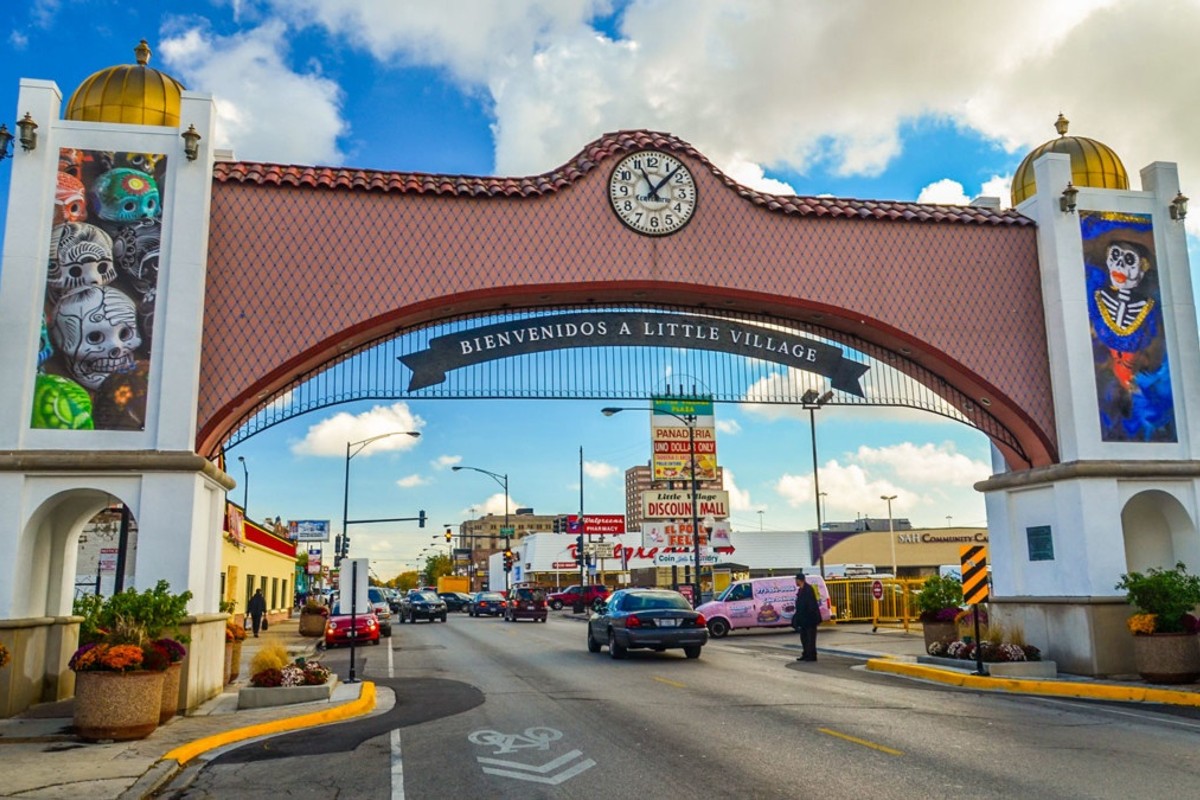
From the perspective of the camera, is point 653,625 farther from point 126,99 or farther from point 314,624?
point 314,624

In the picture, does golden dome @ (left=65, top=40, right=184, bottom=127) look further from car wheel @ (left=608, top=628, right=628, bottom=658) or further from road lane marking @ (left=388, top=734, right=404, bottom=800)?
car wheel @ (left=608, top=628, right=628, bottom=658)

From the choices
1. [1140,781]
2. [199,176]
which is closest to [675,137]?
[199,176]

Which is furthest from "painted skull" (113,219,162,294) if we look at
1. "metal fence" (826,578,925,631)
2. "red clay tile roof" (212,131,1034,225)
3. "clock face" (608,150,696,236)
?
"metal fence" (826,578,925,631)

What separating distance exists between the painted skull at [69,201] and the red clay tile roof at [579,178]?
204 cm

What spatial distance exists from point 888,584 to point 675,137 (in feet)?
80.6

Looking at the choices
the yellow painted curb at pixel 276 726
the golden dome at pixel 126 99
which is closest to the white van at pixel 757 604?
the yellow painted curb at pixel 276 726

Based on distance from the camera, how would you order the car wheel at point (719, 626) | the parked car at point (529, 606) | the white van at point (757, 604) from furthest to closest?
the parked car at point (529, 606) → the white van at point (757, 604) → the car wheel at point (719, 626)

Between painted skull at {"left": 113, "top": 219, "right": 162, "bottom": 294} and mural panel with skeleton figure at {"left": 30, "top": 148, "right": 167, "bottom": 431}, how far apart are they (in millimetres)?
14

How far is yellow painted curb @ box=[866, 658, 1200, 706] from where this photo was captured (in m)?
14.2

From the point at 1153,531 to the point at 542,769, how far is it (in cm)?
1479

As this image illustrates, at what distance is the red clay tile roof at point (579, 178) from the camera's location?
53.8 feet

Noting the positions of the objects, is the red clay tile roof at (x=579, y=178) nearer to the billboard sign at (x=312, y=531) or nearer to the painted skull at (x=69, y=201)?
the painted skull at (x=69, y=201)

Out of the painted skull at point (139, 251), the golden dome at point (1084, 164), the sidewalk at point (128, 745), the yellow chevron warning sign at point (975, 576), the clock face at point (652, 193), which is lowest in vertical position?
the sidewalk at point (128, 745)

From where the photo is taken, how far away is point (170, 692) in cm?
1263
